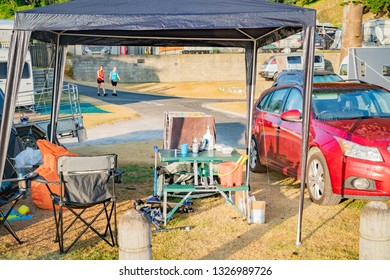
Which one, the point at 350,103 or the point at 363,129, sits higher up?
the point at 350,103

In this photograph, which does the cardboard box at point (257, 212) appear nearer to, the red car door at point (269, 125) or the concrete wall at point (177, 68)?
the red car door at point (269, 125)

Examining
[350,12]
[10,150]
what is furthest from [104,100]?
[10,150]

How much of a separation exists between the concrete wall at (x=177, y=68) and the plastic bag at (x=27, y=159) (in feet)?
105

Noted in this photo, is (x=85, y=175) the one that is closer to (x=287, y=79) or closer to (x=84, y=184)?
(x=84, y=184)

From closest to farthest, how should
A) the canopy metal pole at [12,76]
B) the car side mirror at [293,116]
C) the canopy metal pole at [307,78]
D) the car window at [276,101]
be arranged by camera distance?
the canopy metal pole at [12,76]
the canopy metal pole at [307,78]
the car side mirror at [293,116]
the car window at [276,101]

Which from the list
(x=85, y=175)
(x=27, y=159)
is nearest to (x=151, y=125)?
(x=27, y=159)

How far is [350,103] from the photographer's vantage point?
31.2 feet

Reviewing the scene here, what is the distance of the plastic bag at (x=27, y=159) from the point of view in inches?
378

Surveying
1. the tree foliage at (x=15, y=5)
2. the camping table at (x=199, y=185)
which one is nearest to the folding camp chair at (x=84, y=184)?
the camping table at (x=199, y=185)

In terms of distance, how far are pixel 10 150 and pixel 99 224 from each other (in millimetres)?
2895

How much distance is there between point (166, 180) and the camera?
9.15 meters

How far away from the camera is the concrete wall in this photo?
137 ft

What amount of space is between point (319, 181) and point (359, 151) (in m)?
0.81
